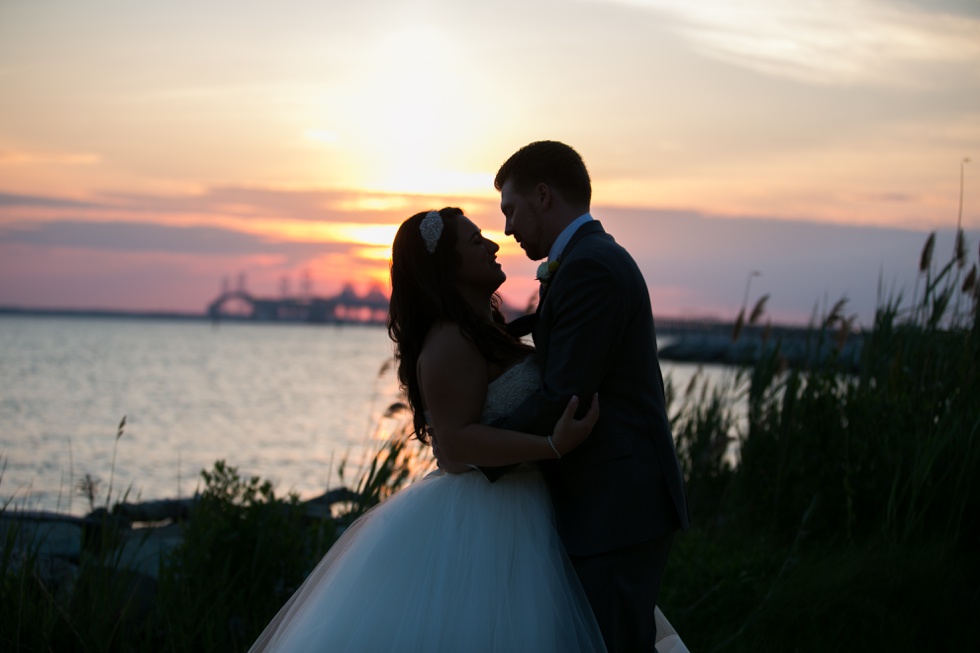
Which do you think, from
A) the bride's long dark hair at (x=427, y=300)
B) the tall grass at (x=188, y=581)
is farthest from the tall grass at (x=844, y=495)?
the bride's long dark hair at (x=427, y=300)

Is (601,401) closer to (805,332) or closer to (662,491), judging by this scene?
(662,491)

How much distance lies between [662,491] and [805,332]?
5.70 metres

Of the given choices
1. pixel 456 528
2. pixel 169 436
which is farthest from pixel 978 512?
pixel 169 436

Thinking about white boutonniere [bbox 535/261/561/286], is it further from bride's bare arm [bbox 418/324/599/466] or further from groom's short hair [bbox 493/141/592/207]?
bride's bare arm [bbox 418/324/599/466]

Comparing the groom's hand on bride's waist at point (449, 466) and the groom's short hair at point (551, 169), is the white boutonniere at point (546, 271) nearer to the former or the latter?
the groom's short hair at point (551, 169)

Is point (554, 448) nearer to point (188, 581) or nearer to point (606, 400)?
point (606, 400)

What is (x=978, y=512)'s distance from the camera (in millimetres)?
6598

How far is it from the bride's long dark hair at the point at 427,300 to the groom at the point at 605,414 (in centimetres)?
17

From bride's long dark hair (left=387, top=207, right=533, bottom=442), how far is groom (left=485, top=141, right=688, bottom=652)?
0.17 meters

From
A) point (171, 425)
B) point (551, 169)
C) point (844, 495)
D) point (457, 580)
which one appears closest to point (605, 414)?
point (457, 580)

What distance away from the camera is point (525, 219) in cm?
362

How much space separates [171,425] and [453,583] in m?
20.6

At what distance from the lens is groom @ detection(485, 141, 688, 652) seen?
3285 mm

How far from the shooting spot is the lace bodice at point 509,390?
11.4ft
